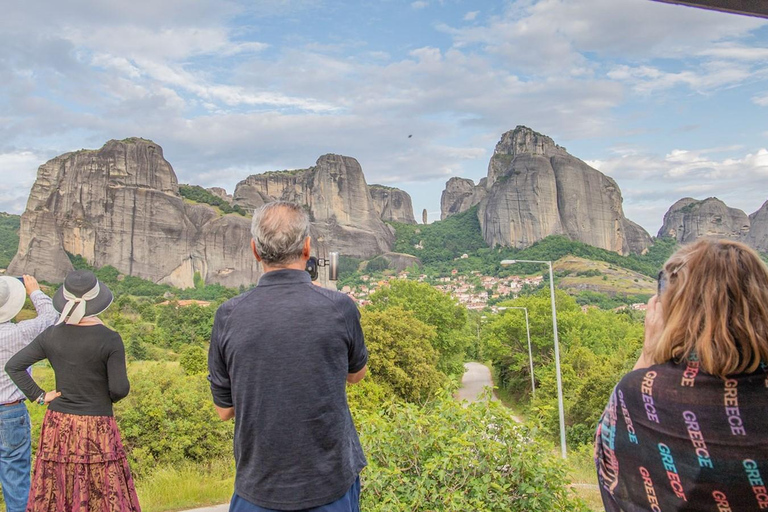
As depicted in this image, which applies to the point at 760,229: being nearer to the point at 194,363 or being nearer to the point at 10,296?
the point at 194,363

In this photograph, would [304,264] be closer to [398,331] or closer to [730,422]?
[730,422]

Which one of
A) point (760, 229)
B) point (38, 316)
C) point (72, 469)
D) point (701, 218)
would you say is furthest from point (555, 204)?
point (72, 469)

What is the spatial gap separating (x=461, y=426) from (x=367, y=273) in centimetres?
9524

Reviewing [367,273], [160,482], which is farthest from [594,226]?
[160,482]

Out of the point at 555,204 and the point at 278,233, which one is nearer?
the point at 278,233

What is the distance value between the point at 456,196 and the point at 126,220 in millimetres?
107871

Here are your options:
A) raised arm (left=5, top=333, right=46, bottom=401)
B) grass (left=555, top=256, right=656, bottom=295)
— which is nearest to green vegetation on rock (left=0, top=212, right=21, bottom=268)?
grass (left=555, top=256, right=656, bottom=295)

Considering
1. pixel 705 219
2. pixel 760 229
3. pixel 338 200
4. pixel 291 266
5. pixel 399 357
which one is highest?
pixel 338 200

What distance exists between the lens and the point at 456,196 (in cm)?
16175

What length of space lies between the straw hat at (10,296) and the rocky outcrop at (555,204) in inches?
4052

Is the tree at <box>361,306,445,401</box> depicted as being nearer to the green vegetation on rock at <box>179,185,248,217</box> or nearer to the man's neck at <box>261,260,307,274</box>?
the man's neck at <box>261,260,307,274</box>

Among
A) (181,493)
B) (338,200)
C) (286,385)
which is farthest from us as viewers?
(338,200)

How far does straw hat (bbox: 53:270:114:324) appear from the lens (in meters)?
2.85

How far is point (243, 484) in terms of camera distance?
183 centimetres
